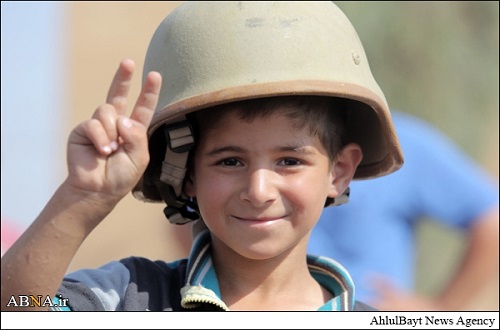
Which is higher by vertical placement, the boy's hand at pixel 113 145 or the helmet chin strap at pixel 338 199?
the boy's hand at pixel 113 145

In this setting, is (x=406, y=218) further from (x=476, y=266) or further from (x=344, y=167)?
(x=344, y=167)

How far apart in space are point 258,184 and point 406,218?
2.62m

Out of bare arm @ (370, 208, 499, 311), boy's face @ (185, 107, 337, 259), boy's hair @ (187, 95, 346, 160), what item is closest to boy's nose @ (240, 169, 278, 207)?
boy's face @ (185, 107, 337, 259)

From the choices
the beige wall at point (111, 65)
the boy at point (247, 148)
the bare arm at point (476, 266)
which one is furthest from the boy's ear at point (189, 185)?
the beige wall at point (111, 65)

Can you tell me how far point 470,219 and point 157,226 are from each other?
5.50 m

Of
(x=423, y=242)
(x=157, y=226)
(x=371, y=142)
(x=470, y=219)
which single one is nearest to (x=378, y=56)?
(x=423, y=242)

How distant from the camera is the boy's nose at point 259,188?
3.34m

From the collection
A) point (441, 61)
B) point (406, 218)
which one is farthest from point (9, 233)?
point (441, 61)

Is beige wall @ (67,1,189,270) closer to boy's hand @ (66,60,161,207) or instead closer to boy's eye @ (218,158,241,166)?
boy's eye @ (218,158,241,166)

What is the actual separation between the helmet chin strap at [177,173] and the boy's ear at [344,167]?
1.80ft

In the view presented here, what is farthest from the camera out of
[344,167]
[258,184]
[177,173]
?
[344,167]

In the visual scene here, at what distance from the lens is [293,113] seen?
3.50 meters

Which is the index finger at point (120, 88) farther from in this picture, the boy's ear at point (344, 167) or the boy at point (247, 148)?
the boy's ear at point (344, 167)

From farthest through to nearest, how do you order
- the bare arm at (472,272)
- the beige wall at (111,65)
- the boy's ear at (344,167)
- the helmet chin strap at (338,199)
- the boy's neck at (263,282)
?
the beige wall at (111,65)
the bare arm at (472,272)
the helmet chin strap at (338,199)
the boy's ear at (344,167)
the boy's neck at (263,282)
